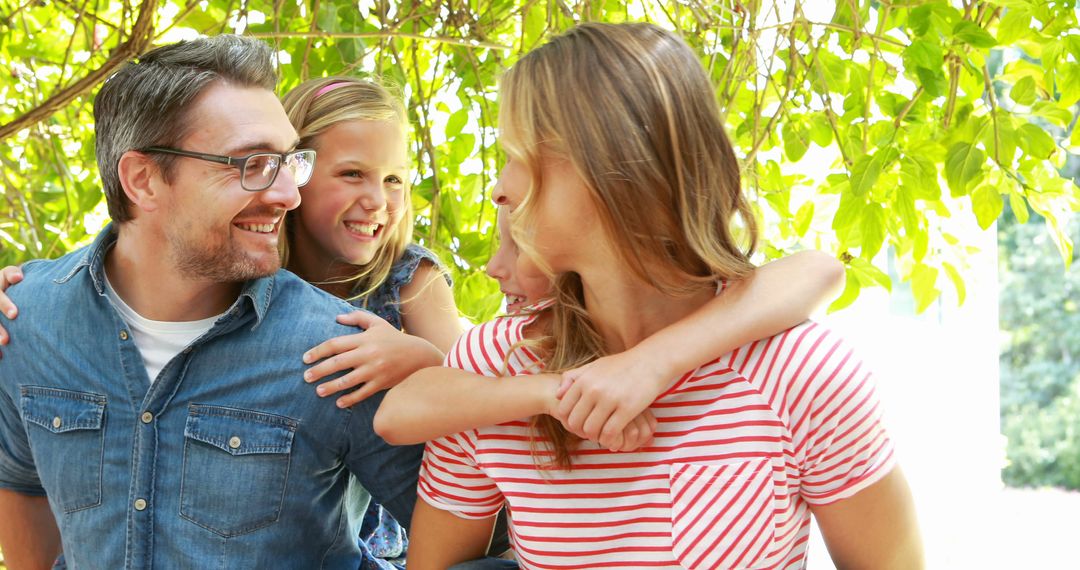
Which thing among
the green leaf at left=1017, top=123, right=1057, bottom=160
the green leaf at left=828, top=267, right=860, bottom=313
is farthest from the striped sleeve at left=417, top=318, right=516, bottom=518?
the green leaf at left=1017, top=123, right=1057, bottom=160

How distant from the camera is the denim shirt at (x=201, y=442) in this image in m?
1.47

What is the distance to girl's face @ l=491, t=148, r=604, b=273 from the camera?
50.1 inches

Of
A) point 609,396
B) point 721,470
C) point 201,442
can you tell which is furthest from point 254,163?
point 721,470

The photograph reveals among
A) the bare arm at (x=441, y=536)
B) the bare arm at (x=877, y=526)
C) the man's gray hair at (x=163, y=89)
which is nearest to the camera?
the bare arm at (x=877, y=526)

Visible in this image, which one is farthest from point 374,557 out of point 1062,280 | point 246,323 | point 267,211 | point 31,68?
point 1062,280

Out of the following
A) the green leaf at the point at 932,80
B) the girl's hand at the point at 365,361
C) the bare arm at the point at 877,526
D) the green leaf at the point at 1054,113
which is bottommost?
the bare arm at the point at 877,526

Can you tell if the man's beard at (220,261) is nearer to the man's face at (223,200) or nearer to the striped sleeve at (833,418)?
the man's face at (223,200)

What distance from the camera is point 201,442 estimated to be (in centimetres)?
148

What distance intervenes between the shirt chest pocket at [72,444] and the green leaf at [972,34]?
4.46 ft

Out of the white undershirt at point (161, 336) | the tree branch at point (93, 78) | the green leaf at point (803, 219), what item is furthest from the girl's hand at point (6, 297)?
the green leaf at point (803, 219)

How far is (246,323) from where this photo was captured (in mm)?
1528

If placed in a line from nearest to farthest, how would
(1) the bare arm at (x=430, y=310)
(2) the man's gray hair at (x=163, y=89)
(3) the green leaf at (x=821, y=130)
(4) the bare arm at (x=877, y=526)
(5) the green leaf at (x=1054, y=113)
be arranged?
(4) the bare arm at (x=877, y=526), (2) the man's gray hair at (x=163, y=89), (5) the green leaf at (x=1054, y=113), (1) the bare arm at (x=430, y=310), (3) the green leaf at (x=821, y=130)

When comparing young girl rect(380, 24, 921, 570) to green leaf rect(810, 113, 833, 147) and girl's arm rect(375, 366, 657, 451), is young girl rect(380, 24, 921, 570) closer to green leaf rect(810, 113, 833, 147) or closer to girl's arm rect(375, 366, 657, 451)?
girl's arm rect(375, 366, 657, 451)

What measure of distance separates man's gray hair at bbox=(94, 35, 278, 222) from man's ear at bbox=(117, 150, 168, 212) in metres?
0.01
